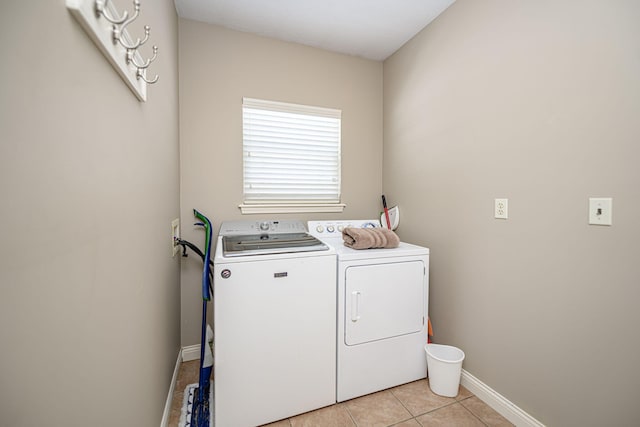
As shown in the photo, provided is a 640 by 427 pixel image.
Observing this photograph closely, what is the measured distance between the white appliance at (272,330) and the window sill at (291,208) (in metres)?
0.61

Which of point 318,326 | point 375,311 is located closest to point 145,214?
point 318,326

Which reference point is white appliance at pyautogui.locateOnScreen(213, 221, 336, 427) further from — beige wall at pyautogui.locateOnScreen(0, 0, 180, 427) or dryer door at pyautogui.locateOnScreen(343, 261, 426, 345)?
beige wall at pyautogui.locateOnScreen(0, 0, 180, 427)

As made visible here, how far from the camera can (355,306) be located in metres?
1.68

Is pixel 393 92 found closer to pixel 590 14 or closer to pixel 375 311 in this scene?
pixel 590 14

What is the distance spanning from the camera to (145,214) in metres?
1.15

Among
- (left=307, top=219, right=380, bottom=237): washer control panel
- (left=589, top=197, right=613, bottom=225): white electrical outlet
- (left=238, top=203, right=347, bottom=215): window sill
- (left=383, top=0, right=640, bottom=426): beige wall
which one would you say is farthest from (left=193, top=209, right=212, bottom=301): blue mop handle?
(left=589, top=197, right=613, bottom=225): white electrical outlet

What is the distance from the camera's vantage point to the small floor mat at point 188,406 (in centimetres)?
151

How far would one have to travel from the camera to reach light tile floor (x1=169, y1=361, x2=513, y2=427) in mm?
1541

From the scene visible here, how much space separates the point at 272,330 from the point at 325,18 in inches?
90.2

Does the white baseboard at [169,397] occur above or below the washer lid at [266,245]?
below

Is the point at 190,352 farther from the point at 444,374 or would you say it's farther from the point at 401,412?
the point at 444,374

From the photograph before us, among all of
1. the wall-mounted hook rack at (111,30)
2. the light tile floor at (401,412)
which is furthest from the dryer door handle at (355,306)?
the wall-mounted hook rack at (111,30)

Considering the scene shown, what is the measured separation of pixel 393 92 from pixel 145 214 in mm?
2364

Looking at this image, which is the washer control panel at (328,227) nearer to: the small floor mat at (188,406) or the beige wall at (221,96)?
the beige wall at (221,96)
